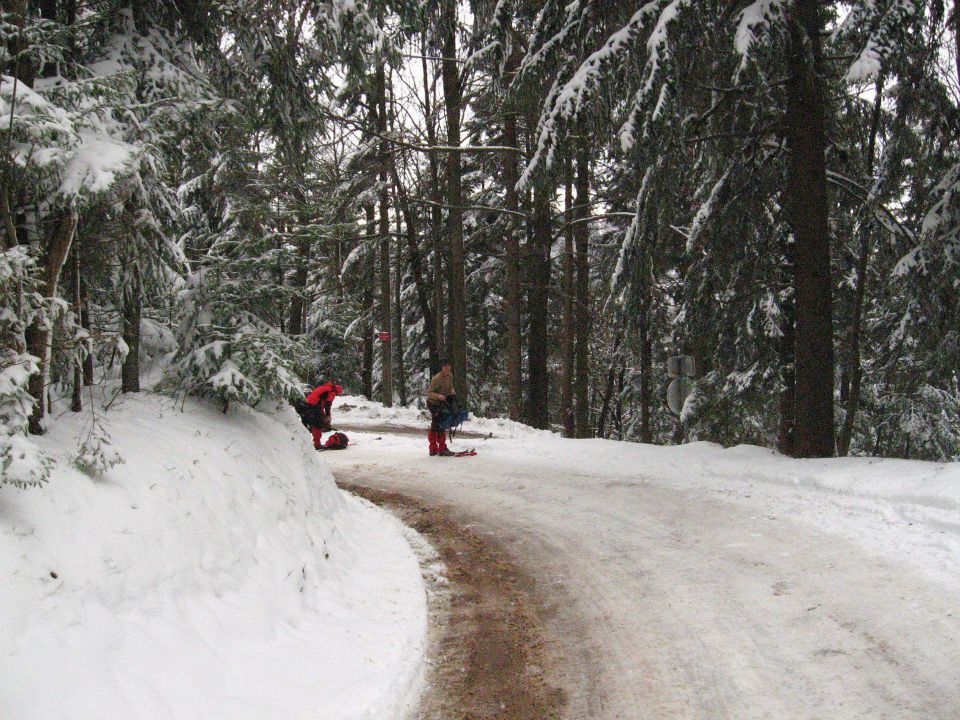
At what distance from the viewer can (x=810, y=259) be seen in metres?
9.30

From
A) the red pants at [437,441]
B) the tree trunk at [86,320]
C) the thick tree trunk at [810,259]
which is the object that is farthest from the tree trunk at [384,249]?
the tree trunk at [86,320]

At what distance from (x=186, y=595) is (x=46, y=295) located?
2.19 meters

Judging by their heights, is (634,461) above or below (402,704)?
above

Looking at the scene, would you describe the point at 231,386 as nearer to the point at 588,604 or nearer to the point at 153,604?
the point at 153,604

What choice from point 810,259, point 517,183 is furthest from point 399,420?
point 810,259

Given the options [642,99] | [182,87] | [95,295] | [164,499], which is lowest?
[164,499]

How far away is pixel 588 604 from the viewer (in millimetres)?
5047

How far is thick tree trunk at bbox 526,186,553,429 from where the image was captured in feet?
55.6

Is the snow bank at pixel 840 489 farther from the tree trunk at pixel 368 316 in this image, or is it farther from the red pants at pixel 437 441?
the tree trunk at pixel 368 316

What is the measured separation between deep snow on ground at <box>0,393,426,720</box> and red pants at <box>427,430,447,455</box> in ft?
20.1

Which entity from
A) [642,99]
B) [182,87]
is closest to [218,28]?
[182,87]

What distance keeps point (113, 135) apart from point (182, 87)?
178 cm

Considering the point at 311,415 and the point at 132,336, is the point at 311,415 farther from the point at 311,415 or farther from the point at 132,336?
the point at 132,336

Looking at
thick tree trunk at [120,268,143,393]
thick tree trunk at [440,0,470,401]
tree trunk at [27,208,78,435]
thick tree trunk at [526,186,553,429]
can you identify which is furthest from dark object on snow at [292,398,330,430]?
tree trunk at [27,208,78,435]
